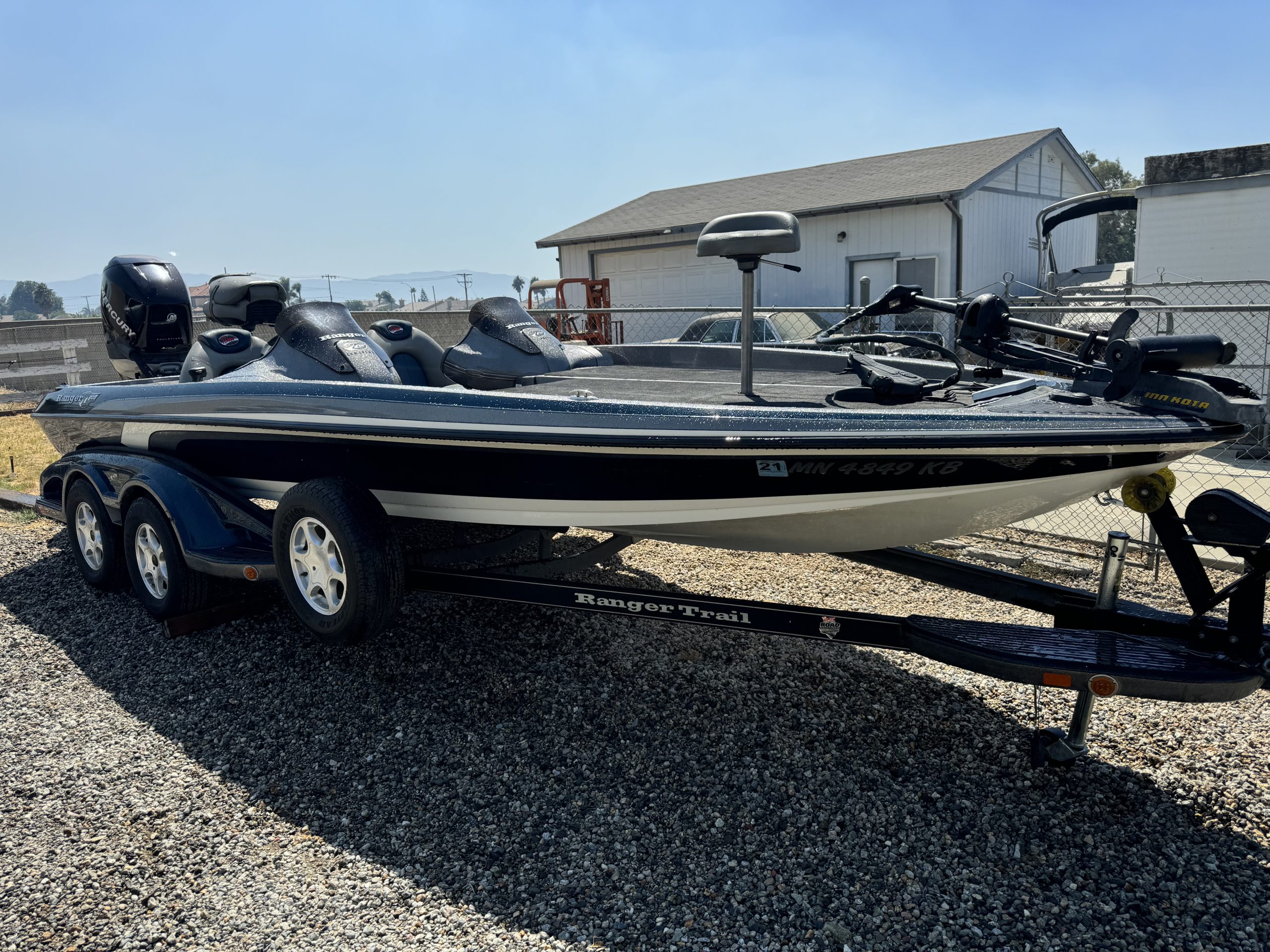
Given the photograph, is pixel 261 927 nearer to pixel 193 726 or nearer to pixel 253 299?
pixel 193 726

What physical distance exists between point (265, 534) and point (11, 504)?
4157 mm

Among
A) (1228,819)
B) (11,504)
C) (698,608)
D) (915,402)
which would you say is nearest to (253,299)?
(11,504)

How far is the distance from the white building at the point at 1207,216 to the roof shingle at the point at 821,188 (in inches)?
189

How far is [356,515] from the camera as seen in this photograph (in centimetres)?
338

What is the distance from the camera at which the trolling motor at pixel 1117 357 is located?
8.71 ft

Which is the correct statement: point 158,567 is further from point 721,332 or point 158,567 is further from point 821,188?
point 821,188

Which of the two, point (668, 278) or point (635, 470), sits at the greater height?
point (668, 278)

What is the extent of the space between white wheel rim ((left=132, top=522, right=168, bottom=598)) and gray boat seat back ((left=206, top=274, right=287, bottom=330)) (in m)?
1.58

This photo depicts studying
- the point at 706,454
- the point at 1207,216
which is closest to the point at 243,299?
the point at 706,454

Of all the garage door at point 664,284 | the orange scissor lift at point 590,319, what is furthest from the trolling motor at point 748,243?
the garage door at point 664,284

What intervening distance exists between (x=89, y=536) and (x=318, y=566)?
2175 millimetres

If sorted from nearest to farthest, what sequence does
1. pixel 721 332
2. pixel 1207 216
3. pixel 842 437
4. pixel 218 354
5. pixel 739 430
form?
pixel 842 437 → pixel 739 430 → pixel 218 354 → pixel 721 332 → pixel 1207 216

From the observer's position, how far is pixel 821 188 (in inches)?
768

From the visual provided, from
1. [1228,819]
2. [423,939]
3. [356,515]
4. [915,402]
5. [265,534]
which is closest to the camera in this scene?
[423,939]
